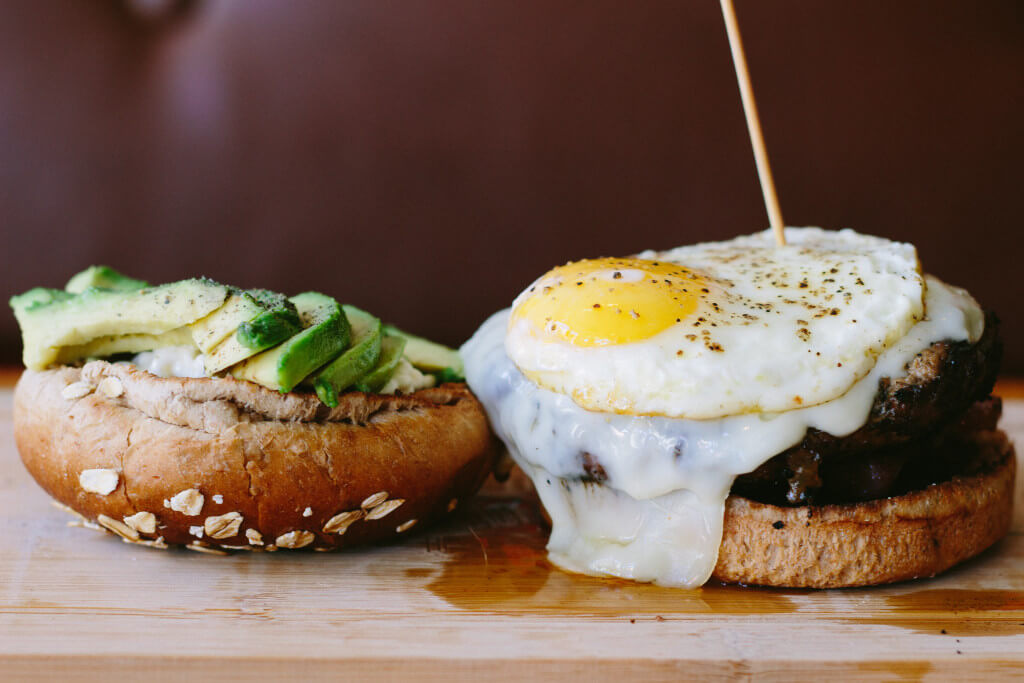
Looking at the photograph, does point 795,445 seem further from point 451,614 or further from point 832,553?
point 451,614

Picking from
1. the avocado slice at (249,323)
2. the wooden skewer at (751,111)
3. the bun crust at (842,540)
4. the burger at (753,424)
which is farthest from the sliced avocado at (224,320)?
the wooden skewer at (751,111)

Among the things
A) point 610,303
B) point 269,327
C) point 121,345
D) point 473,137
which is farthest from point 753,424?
point 473,137

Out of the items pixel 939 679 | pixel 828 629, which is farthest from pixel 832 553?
pixel 939 679

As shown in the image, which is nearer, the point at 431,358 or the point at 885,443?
the point at 885,443

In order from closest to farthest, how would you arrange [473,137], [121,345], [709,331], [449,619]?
[449,619], [709,331], [121,345], [473,137]

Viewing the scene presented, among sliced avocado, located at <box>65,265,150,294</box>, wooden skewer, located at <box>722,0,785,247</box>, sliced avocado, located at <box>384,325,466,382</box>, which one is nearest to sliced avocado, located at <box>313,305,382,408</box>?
sliced avocado, located at <box>384,325,466,382</box>

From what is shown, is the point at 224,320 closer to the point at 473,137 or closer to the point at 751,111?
the point at 751,111
